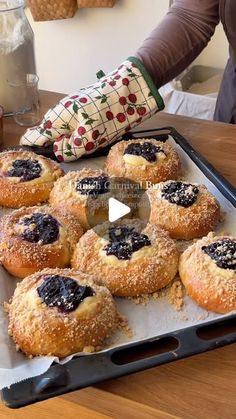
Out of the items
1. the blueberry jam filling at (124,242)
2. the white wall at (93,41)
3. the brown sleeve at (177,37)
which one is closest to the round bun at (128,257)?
the blueberry jam filling at (124,242)

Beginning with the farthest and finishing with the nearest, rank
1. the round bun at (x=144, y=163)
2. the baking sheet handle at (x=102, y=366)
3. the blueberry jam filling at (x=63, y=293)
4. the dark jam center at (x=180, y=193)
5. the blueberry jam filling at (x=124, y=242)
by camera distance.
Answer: the round bun at (x=144, y=163) → the dark jam center at (x=180, y=193) → the blueberry jam filling at (x=124, y=242) → the blueberry jam filling at (x=63, y=293) → the baking sheet handle at (x=102, y=366)

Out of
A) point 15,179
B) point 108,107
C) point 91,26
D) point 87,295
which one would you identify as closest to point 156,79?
point 108,107

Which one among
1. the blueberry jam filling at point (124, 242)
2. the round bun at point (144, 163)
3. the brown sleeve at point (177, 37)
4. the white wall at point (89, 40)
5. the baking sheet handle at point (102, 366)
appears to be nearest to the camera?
the baking sheet handle at point (102, 366)

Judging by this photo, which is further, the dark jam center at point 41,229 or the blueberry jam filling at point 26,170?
the blueberry jam filling at point 26,170

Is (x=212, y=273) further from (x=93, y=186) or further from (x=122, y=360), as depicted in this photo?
(x=93, y=186)

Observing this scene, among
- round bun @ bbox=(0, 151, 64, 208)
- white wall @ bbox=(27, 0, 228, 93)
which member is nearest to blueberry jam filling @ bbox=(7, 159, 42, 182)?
round bun @ bbox=(0, 151, 64, 208)

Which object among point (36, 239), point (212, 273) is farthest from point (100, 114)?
point (212, 273)

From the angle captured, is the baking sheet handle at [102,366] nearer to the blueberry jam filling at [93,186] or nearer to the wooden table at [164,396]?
the wooden table at [164,396]

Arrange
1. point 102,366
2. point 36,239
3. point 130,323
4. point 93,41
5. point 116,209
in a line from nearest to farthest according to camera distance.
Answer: point 102,366
point 130,323
point 36,239
point 116,209
point 93,41
